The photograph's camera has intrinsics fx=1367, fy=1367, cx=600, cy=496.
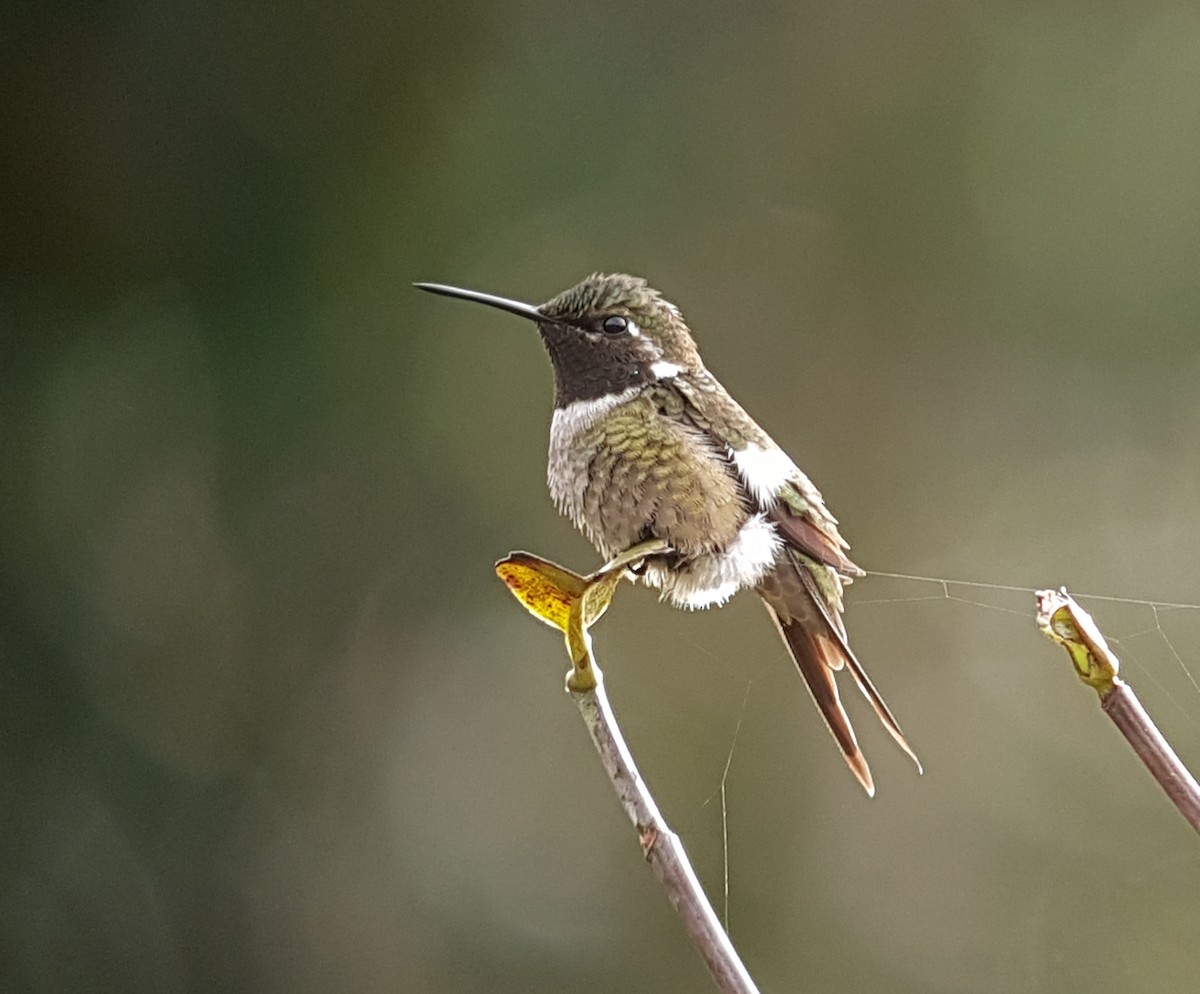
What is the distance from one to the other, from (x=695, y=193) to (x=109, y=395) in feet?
7.51

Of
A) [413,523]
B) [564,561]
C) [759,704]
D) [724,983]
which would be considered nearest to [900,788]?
[759,704]

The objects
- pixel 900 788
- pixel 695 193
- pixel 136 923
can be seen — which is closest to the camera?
pixel 900 788

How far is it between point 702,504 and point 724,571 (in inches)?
3.5

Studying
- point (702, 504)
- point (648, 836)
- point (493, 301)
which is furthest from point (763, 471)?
point (648, 836)

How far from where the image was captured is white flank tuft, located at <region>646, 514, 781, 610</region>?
67.1 inches

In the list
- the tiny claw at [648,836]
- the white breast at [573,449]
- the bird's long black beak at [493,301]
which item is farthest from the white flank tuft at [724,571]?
the tiny claw at [648,836]

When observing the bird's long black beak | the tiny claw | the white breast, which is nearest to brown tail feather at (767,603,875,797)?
the white breast

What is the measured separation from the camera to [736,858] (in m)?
4.57

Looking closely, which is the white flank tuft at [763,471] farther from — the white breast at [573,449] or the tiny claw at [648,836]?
the tiny claw at [648,836]

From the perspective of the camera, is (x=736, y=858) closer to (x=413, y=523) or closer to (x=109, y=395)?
(x=413, y=523)

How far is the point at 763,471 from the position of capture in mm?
1825

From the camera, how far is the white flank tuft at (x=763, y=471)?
5.88ft

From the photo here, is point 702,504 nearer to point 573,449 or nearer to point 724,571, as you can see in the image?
point 724,571

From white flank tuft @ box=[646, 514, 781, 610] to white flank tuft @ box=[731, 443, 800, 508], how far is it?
0.04 meters
